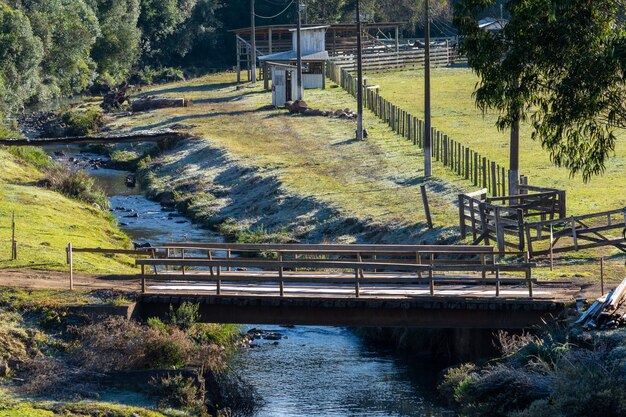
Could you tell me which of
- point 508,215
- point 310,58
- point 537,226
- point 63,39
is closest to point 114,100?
point 63,39

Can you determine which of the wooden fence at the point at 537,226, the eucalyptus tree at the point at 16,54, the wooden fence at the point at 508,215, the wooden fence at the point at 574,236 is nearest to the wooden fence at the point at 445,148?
the wooden fence at the point at 508,215

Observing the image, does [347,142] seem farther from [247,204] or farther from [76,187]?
[76,187]

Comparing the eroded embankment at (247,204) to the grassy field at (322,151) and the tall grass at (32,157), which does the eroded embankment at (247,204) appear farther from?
the tall grass at (32,157)

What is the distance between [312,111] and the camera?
235 feet

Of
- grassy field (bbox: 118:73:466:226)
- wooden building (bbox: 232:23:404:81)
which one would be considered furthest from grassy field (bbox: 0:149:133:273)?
wooden building (bbox: 232:23:404:81)

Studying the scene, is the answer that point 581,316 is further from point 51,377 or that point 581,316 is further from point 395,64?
point 395,64

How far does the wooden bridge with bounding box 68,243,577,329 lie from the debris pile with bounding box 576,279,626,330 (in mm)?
1499

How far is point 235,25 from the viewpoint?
118m

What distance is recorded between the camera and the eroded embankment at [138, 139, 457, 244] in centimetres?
4050

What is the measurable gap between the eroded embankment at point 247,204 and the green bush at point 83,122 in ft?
36.1

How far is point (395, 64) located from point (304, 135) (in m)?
32.6

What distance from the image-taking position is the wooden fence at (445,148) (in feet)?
144

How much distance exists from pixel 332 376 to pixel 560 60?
30.4ft

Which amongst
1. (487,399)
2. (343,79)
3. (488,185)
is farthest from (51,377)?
(343,79)
